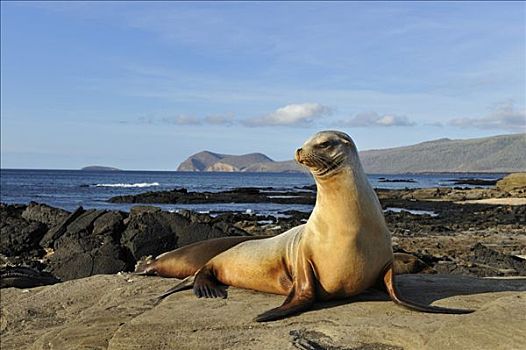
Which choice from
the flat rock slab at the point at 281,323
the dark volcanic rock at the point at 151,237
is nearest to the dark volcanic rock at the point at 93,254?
the dark volcanic rock at the point at 151,237

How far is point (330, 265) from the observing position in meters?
5.92

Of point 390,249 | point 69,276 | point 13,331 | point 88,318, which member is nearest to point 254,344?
point 390,249

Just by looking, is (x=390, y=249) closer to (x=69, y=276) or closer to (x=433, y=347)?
(x=433, y=347)

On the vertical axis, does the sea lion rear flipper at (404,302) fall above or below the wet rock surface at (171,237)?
above

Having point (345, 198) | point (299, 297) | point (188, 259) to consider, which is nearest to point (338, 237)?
point (345, 198)

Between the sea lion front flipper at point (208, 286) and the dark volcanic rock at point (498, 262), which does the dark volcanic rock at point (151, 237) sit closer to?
the dark volcanic rock at point (498, 262)

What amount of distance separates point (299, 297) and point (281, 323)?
1.55ft

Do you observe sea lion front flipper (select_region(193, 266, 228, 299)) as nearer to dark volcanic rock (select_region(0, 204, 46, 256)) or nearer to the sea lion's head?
the sea lion's head

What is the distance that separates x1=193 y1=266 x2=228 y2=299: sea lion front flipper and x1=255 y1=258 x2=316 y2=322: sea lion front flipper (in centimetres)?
93

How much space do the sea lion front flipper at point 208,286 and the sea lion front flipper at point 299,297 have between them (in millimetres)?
935

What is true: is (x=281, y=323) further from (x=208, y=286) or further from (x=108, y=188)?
(x=108, y=188)

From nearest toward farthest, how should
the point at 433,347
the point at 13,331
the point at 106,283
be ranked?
the point at 433,347 → the point at 13,331 → the point at 106,283

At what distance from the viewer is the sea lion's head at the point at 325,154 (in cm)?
582

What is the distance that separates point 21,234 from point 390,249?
15162 millimetres
